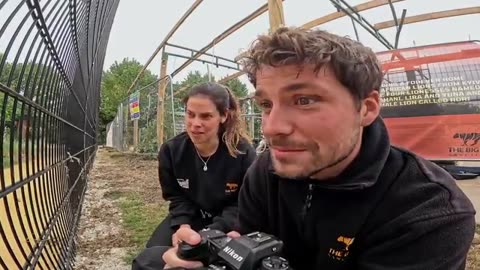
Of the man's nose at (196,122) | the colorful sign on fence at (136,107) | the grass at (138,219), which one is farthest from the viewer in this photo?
the colorful sign on fence at (136,107)

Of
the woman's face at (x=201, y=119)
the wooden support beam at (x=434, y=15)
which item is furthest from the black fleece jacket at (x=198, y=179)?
the wooden support beam at (x=434, y=15)

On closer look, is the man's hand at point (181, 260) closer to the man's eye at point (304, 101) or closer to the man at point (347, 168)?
the man at point (347, 168)

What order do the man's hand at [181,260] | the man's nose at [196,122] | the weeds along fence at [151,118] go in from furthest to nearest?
the weeds along fence at [151,118]
the man's nose at [196,122]
the man's hand at [181,260]

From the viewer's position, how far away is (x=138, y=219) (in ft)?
15.0

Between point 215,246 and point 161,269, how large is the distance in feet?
1.29

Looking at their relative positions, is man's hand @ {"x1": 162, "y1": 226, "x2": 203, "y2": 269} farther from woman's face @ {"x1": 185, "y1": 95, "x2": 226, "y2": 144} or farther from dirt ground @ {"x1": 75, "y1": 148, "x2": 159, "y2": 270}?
dirt ground @ {"x1": 75, "y1": 148, "x2": 159, "y2": 270}

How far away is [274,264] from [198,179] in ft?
5.33

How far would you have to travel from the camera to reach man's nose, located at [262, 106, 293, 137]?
3.84 ft

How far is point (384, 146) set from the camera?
1.27 m

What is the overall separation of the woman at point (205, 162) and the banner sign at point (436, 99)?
86.1 inches

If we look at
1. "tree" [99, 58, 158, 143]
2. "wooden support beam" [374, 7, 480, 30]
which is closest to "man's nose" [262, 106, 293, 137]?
"wooden support beam" [374, 7, 480, 30]

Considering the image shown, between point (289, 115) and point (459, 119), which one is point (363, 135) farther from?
point (459, 119)

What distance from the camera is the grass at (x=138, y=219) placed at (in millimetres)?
3703

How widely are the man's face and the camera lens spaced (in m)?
0.26
